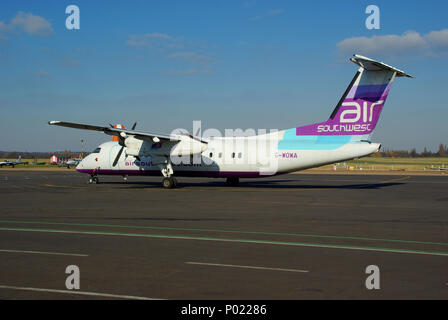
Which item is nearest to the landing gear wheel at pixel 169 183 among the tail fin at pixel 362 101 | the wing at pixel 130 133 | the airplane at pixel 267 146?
the airplane at pixel 267 146

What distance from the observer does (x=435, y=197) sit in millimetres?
23453

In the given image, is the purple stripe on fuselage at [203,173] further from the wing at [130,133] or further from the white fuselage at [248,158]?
the wing at [130,133]

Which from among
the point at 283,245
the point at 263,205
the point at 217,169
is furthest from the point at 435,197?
the point at 283,245

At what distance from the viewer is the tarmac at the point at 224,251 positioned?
6902 mm

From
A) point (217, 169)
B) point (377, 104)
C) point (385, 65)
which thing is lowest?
point (217, 169)

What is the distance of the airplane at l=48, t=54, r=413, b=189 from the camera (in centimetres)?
2617

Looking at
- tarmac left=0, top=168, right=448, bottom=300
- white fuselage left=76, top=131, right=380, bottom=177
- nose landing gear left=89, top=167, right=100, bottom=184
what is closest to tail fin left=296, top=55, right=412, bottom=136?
white fuselage left=76, top=131, right=380, bottom=177

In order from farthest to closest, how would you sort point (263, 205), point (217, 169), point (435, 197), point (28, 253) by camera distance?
point (217, 169)
point (435, 197)
point (263, 205)
point (28, 253)

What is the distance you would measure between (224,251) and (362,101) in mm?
19377

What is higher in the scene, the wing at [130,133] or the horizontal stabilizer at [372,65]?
the horizontal stabilizer at [372,65]

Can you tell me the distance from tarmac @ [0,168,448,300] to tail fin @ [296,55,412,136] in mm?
8841

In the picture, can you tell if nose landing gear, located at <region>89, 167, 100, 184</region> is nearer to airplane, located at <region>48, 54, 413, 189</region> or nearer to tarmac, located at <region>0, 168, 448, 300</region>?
airplane, located at <region>48, 54, 413, 189</region>

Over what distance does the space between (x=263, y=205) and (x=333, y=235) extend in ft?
25.0
